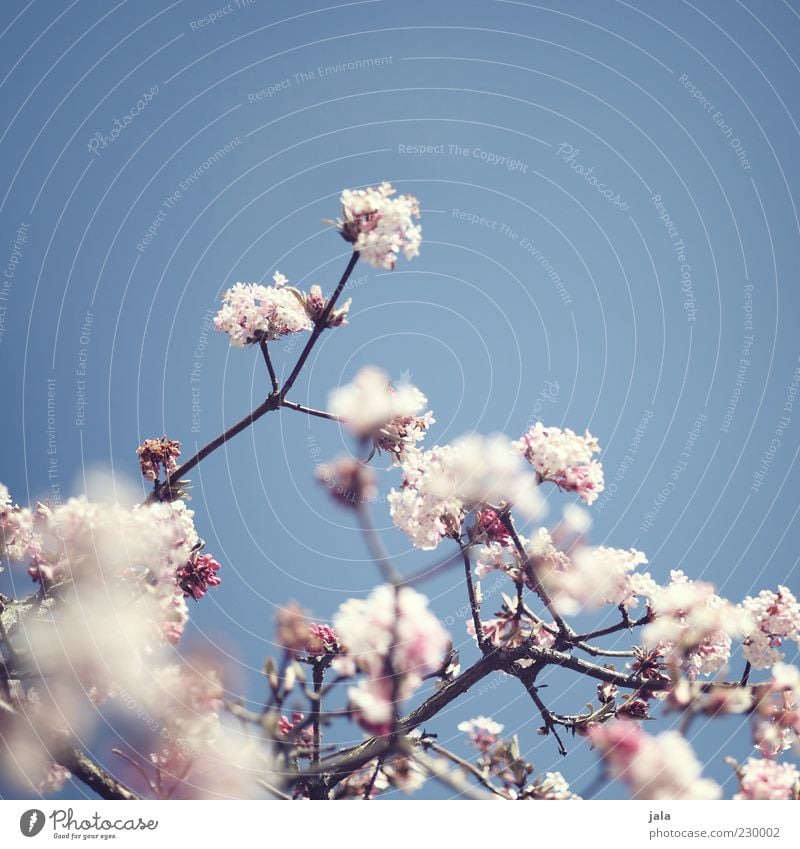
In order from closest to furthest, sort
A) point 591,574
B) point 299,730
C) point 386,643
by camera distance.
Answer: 1. point 386,643
2. point 299,730
3. point 591,574

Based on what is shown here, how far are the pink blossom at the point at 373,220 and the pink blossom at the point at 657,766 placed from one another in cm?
350

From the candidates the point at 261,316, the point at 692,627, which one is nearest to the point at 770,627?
the point at 692,627

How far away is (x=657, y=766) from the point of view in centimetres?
330

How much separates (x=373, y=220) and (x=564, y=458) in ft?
6.30

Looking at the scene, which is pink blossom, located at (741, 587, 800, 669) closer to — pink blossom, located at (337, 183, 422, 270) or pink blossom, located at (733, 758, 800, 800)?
pink blossom, located at (733, 758, 800, 800)

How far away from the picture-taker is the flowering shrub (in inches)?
113

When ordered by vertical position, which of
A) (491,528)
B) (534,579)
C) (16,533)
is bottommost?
(534,579)

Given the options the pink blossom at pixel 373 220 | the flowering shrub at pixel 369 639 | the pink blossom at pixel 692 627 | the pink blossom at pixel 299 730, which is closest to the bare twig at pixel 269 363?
the flowering shrub at pixel 369 639

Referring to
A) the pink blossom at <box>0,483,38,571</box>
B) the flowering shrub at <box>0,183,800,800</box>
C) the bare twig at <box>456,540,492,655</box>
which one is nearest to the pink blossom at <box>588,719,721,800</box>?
the flowering shrub at <box>0,183,800,800</box>

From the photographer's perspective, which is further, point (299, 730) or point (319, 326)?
point (319, 326)

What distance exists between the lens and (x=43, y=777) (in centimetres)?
310

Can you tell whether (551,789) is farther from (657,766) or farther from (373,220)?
(373,220)

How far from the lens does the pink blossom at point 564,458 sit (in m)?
3.24
